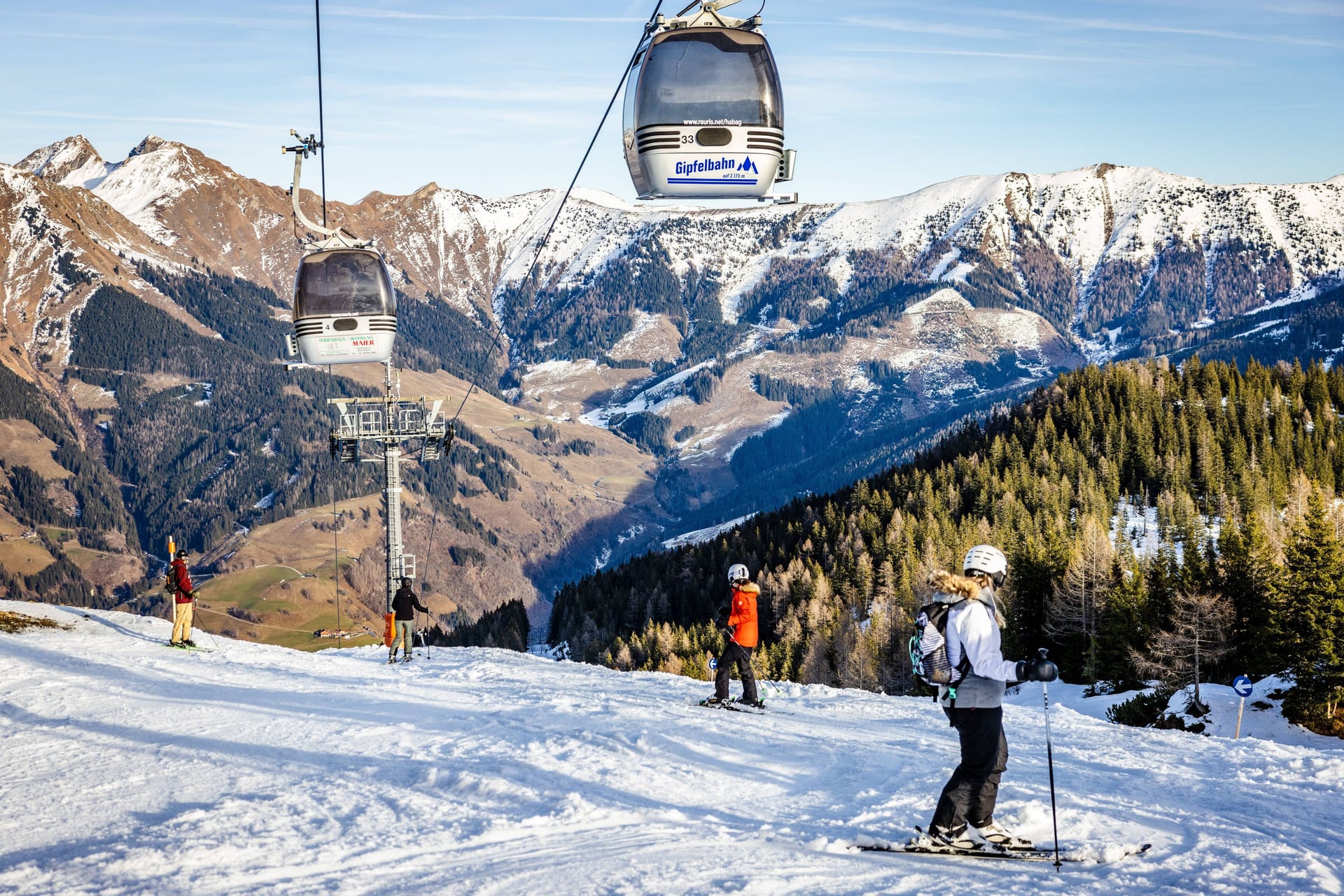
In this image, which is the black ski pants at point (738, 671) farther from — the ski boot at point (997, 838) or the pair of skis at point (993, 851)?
the pair of skis at point (993, 851)

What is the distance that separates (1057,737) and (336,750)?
11.0m

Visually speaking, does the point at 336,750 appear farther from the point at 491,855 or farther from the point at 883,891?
the point at 883,891

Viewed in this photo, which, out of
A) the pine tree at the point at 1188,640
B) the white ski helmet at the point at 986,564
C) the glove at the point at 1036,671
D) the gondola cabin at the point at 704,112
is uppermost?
the gondola cabin at the point at 704,112

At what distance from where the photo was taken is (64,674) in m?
21.5

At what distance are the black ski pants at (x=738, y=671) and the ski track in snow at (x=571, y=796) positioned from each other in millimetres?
695

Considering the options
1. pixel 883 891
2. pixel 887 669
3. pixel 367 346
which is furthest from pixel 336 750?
pixel 887 669

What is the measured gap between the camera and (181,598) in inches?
1084

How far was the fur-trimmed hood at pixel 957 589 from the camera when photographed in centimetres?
1087

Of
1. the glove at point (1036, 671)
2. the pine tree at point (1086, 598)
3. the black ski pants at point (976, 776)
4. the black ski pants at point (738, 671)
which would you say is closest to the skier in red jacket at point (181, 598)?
the black ski pants at point (738, 671)

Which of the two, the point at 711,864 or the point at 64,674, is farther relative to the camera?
the point at 64,674

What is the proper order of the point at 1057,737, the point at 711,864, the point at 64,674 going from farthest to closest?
the point at 64,674, the point at 1057,737, the point at 711,864

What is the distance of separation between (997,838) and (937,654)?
183 centimetres

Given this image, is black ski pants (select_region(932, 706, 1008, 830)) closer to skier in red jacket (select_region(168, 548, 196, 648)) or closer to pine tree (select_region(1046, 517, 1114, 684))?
skier in red jacket (select_region(168, 548, 196, 648))

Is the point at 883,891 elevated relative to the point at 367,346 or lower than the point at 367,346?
lower
